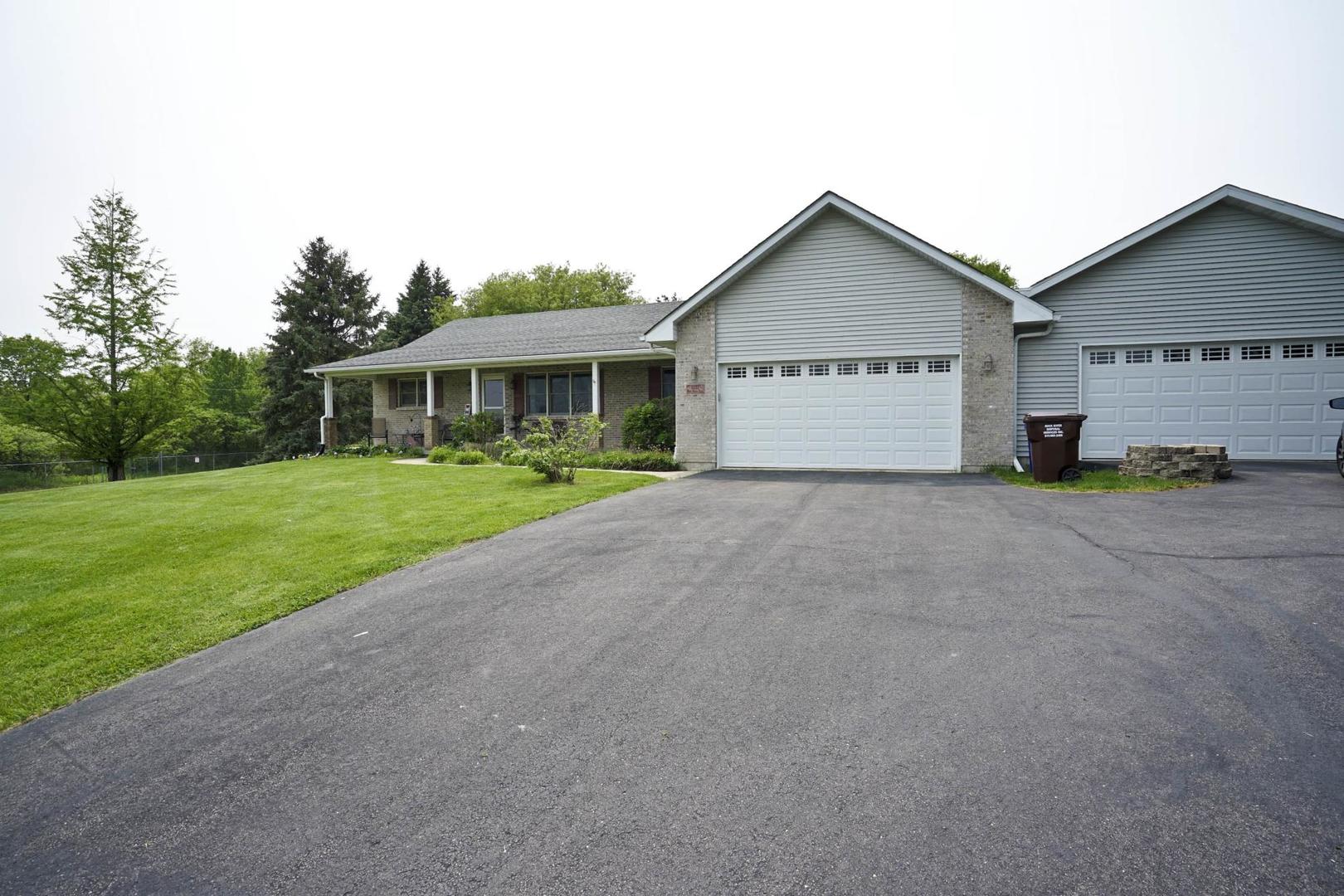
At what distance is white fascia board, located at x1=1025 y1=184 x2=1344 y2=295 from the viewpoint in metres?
12.8

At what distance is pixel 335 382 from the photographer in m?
39.2

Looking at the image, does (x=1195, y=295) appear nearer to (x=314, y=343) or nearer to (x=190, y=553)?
→ (x=190, y=553)

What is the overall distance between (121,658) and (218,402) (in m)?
58.6

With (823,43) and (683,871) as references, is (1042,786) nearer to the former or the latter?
(683,871)

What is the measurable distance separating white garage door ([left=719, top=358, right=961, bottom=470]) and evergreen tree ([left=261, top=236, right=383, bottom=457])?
3022cm

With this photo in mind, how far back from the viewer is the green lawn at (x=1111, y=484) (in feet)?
33.1

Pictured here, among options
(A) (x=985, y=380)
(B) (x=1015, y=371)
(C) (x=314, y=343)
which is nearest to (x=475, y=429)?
(A) (x=985, y=380)

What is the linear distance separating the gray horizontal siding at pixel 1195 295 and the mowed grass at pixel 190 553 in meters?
10.0

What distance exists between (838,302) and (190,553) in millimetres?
12507

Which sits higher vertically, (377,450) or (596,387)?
(596,387)

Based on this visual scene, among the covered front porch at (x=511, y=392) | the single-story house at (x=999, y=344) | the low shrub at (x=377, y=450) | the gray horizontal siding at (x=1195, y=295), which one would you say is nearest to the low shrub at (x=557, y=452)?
the single-story house at (x=999, y=344)

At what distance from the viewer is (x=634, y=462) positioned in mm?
15438

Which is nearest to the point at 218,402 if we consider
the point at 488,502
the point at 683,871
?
the point at 488,502

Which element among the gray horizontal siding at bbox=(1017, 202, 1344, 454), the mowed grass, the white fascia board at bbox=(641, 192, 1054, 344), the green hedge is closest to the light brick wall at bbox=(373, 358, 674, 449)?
the green hedge
